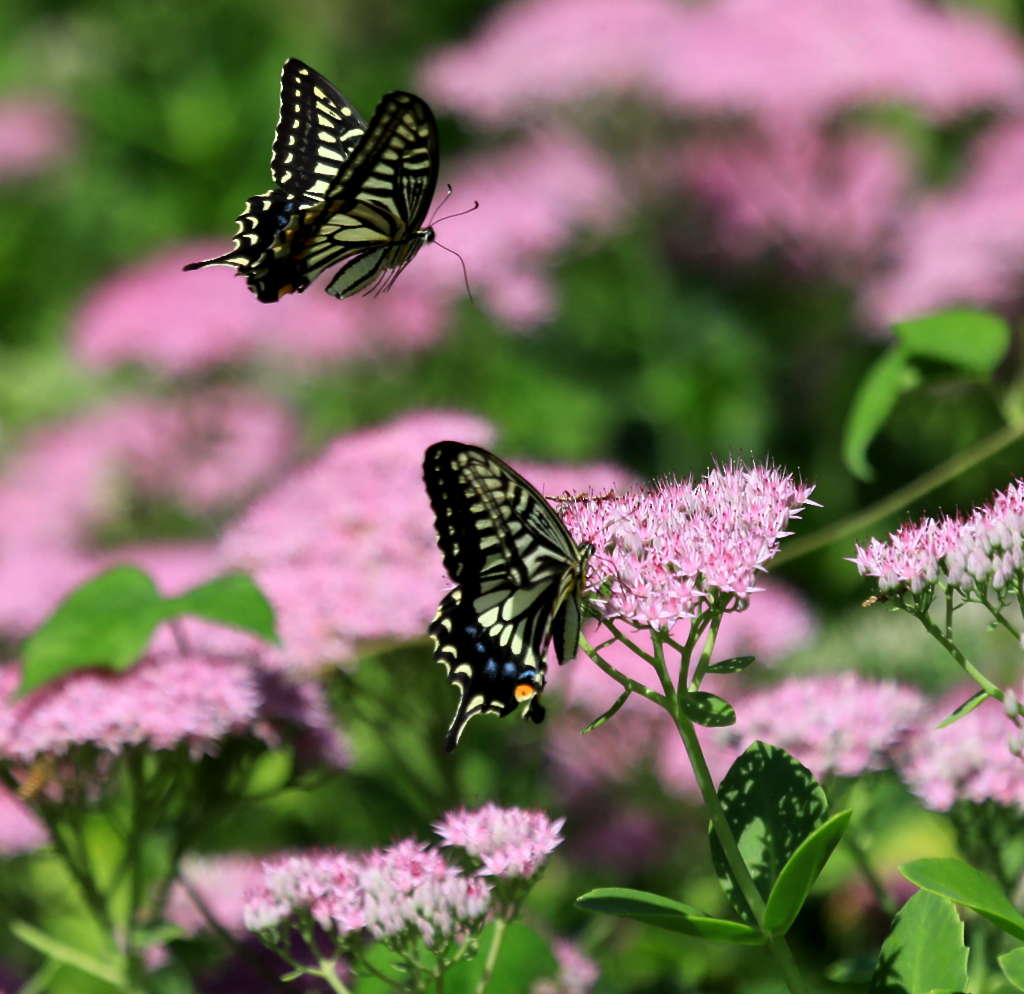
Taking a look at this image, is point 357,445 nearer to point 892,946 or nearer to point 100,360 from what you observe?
point 892,946

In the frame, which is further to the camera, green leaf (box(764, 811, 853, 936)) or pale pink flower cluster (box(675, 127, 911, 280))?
pale pink flower cluster (box(675, 127, 911, 280))

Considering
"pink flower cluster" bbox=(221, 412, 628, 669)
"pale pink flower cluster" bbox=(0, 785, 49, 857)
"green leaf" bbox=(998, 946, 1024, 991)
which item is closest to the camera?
"green leaf" bbox=(998, 946, 1024, 991)

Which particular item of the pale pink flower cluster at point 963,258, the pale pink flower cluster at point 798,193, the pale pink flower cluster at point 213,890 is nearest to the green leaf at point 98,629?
the pale pink flower cluster at point 213,890

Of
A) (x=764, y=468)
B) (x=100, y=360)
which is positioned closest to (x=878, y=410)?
(x=764, y=468)

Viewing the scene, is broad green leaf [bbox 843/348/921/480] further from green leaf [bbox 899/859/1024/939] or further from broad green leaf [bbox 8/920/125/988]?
broad green leaf [bbox 8/920/125/988]

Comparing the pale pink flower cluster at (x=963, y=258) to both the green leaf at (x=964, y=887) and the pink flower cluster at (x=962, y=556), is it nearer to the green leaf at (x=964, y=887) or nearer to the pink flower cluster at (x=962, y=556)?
the pink flower cluster at (x=962, y=556)

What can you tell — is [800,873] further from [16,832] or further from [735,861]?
[16,832]

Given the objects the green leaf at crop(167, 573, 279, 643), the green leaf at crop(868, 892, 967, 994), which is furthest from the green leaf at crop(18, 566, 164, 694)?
the green leaf at crop(868, 892, 967, 994)
